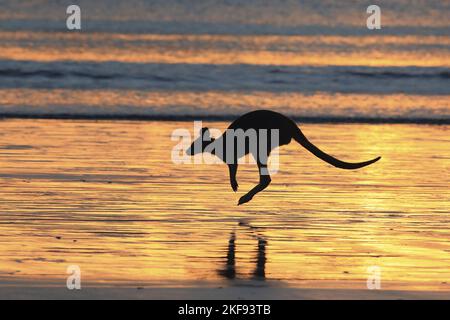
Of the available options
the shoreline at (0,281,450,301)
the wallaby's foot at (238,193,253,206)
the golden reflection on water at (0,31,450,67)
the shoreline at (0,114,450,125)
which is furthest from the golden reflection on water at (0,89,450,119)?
the shoreline at (0,281,450,301)

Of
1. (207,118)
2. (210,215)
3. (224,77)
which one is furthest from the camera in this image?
(224,77)

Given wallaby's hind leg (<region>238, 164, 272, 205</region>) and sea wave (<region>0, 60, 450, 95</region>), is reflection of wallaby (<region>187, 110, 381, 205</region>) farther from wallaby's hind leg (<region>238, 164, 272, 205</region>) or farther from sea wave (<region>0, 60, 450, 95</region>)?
→ sea wave (<region>0, 60, 450, 95</region>)

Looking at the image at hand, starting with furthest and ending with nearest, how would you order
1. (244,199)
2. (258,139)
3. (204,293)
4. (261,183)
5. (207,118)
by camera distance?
(207,118) < (261,183) < (244,199) < (258,139) < (204,293)

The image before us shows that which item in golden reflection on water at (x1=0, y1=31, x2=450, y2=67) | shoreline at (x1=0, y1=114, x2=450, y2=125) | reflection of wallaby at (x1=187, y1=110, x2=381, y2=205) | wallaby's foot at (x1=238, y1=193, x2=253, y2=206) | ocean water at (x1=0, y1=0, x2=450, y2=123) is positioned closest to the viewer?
reflection of wallaby at (x1=187, y1=110, x2=381, y2=205)

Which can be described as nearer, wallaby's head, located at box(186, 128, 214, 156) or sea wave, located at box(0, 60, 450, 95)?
wallaby's head, located at box(186, 128, 214, 156)

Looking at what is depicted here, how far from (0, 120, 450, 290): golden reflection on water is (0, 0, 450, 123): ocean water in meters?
6.84

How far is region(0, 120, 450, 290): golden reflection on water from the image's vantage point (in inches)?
391

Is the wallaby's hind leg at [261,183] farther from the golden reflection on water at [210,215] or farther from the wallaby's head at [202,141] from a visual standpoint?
the wallaby's head at [202,141]

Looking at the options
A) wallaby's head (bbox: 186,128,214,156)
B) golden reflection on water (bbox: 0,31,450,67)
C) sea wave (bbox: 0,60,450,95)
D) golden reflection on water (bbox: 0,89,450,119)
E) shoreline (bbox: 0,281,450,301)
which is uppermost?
golden reflection on water (bbox: 0,31,450,67)

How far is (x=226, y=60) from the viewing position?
39.7 meters

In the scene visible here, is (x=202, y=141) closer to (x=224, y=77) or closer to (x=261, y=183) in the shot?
(x=261, y=183)

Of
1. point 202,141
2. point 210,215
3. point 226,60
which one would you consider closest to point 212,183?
point 202,141

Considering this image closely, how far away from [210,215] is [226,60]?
2745cm

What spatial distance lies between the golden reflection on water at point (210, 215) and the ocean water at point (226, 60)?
269 inches
